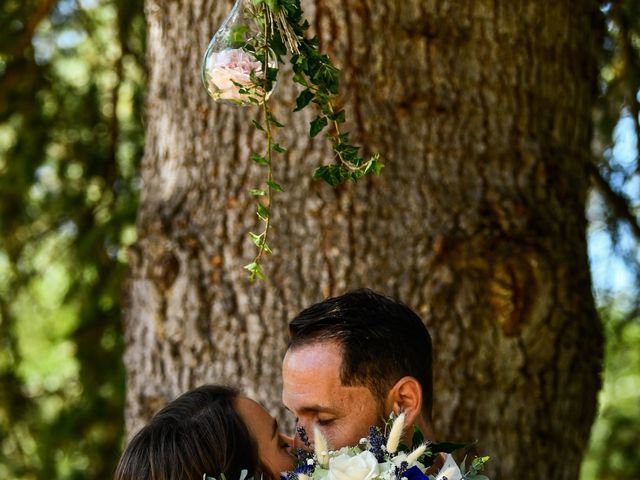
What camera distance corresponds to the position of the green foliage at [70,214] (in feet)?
19.7

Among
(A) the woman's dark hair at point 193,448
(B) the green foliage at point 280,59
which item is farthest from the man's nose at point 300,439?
(B) the green foliage at point 280,59

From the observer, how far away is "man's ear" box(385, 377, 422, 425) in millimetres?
3230

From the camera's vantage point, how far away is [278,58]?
8.52ft

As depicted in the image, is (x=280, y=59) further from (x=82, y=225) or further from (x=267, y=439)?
(x=82, y=225)

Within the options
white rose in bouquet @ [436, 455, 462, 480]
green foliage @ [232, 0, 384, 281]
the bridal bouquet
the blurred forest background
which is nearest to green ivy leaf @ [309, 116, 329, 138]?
green foliage @ [232, 0, 384, 281]

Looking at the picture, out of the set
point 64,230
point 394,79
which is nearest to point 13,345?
point 64,230

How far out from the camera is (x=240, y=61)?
2551 mm

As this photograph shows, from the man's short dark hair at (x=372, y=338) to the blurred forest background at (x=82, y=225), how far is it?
99.5 inches

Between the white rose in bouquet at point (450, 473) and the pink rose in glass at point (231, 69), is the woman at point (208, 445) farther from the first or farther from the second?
the pink rose in glass at point (231, 69)

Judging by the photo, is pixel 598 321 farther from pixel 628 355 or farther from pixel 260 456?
Answer: pixel 628 355

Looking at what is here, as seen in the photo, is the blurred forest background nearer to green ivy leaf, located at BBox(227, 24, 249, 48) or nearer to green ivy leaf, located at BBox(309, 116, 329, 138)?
green ivy leaf, located at BBox(309, 116, 329, 138)

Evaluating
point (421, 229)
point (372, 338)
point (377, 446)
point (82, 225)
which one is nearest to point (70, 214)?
point (82, 225)

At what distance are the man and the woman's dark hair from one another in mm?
211

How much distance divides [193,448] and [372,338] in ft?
2.07
